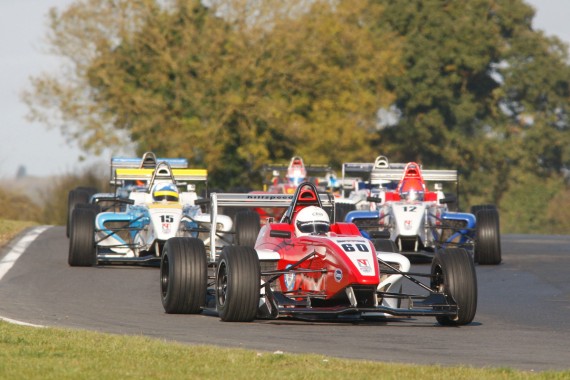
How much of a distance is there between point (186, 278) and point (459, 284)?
3.05m

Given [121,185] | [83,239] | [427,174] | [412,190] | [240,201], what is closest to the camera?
[240,201]

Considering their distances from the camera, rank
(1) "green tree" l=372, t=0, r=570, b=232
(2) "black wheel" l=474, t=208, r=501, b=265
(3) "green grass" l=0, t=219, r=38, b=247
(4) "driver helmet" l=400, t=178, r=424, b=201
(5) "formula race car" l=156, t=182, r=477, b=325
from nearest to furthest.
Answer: (5) "formula race car" l=156, t=182, r=477, b=325 → (2) "black wheel" l=474, t=208, r=501, b=265 → (4) "driver helmet" l=400, t=178, r=424, b=201 → (3) "green grass" l=0, t=219, r=38, b=247 → (1) "green tree" l=372, t=0, r=570, b=232

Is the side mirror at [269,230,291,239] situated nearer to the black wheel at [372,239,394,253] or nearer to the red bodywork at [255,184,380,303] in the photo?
the red bodywork at [255,184,380,303]

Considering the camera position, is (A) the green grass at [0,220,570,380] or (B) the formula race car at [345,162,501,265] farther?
(B) the formula race car at [345,162,501,265]

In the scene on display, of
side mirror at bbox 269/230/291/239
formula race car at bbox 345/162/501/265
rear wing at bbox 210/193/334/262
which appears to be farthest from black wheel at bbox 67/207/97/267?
side mirror at bbox 269/230/291/239

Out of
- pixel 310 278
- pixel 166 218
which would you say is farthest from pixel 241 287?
pixel 166 218

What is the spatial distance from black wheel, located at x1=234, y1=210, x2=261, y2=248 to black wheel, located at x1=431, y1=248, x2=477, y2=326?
7.38 m

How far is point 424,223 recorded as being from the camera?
25172mm

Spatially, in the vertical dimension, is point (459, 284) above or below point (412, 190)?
below

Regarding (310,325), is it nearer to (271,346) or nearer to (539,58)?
(271,346)

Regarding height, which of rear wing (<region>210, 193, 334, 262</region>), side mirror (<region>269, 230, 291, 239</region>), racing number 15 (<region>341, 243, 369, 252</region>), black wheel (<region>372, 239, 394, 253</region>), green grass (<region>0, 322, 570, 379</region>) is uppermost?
rear wing (<region>210, 193, 334, 262</region>)

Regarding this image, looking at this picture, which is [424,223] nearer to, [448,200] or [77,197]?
[448,200]

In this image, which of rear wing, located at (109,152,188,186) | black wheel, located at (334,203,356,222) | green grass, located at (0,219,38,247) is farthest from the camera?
rear wing, located at (109,152,188,186)

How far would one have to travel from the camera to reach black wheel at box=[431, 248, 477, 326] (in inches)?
574
